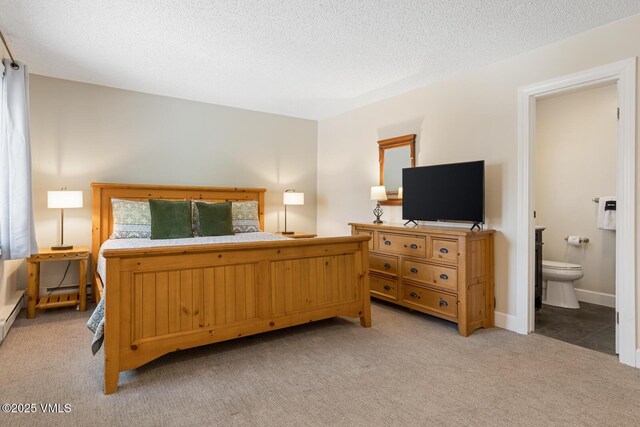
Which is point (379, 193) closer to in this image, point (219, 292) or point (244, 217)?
point (244, 217)

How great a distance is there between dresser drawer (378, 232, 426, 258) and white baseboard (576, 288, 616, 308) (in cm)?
227

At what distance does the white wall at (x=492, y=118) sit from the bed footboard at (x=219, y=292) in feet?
4.17

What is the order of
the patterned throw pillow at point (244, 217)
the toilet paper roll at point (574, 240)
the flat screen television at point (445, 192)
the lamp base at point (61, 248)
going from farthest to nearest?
the patterned throw pillow at point (244, 217) < the toilet paper roll at point (574, 240) < the lamp base at point (61, 248) < the flat screen television at point (445, 192)

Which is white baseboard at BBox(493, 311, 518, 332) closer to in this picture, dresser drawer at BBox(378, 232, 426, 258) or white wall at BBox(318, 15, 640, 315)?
white wall at BBox(318, 15, 640, 315)

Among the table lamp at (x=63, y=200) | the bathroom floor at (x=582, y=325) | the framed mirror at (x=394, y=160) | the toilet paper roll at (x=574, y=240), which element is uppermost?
the framed mirror at (x=394, y=160)

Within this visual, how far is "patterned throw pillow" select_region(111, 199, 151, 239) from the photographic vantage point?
3.75m

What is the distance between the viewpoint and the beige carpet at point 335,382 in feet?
5.93

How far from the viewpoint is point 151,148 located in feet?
14.3

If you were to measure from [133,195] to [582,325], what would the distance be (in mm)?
4849

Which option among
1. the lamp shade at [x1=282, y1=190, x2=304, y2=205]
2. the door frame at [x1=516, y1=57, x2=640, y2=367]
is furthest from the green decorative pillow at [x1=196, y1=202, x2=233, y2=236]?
the door frame at [x1=516, y1=57, x2=640, y2=367]

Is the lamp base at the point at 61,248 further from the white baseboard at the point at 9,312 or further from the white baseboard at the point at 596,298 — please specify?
the white baseboard at the point at 596,298

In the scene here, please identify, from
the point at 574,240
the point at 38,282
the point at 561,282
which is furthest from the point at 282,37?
the point at 574,240

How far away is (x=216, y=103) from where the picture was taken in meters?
4.77

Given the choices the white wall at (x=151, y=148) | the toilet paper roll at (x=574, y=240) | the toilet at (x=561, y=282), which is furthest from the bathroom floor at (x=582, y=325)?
the white wall at (x=151, y=148)
